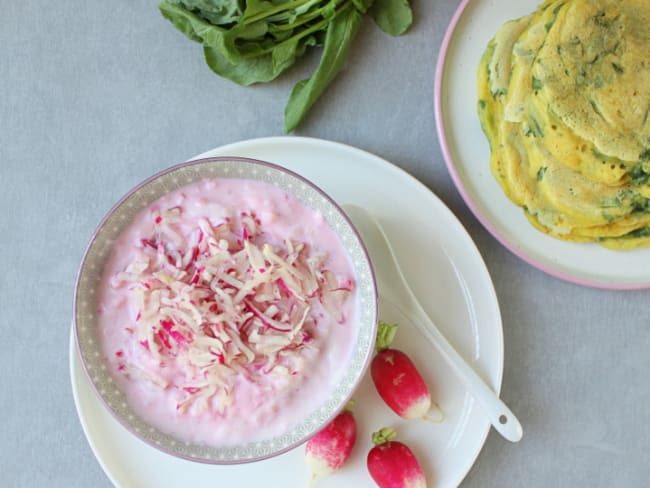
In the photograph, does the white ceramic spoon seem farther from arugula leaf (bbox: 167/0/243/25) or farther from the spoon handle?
arugula leaf (bbox: 167/0/243/25)

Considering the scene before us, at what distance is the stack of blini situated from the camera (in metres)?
1.20

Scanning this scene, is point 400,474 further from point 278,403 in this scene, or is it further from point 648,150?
point 648,150

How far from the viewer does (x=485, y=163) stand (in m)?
1.35

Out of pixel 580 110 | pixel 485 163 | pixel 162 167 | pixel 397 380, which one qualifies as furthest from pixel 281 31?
pixel 397 380

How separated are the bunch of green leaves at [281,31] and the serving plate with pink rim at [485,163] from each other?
130 millimetres

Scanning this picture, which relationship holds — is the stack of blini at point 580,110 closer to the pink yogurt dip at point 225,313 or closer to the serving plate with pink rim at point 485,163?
the serving plate with pink rim at point 485,163

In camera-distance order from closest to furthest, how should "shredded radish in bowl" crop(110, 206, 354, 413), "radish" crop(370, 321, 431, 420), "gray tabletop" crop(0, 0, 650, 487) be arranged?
"shredded radish in bowl" crop(110, 206, 354, 413) → "radish" crop(370, 321, 431, 420) → "gray tabletop" crop(0, 0, 650, 487)

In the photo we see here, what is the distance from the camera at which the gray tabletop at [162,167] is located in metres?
1.42

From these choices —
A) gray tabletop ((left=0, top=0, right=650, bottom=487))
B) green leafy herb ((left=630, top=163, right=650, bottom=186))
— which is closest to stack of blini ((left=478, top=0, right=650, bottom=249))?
green leafy herb ((left=630, top=163, right=650, bottom=186))

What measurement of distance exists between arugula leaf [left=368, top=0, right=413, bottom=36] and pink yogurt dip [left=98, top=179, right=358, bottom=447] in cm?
45

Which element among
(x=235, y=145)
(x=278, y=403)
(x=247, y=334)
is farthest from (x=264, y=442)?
(x=235, y=145)

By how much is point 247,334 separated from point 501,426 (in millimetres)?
507

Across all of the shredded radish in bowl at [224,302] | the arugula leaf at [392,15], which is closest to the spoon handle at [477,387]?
the shredded radish in bowl at [224,302]

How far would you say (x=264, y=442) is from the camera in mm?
1196
